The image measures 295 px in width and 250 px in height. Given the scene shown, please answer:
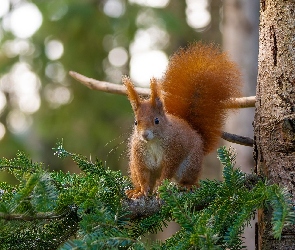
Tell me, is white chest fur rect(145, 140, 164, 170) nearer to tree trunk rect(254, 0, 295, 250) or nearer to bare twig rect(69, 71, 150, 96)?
bare twig rect(69, 71, 150, 96)

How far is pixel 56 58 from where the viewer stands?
17.4ft

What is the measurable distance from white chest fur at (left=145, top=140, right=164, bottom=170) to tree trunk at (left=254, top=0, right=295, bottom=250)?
18.0 inches

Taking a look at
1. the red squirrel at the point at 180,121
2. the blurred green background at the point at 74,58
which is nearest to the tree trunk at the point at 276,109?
the red squirrel at the point at 180,121

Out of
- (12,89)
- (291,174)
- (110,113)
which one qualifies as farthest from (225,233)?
(12,89)

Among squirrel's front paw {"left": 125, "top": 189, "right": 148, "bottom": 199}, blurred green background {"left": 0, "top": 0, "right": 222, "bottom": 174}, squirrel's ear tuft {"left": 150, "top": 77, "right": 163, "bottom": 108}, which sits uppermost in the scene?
blurred green background {"left": 0, "top": 0, "right": 222, "bottom": 174}

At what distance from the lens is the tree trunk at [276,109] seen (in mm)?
1121

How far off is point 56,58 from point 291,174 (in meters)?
4.41

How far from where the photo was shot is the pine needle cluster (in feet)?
2.71

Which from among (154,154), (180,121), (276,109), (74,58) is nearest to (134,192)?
(154,154)

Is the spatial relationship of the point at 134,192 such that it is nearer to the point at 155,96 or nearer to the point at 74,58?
the point at 155,96

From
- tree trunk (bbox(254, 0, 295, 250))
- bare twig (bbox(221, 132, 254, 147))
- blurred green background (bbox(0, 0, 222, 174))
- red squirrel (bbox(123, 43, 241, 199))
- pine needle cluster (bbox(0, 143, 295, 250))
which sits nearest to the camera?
pine needle cluster (bbox(0, 143, 295, 250))

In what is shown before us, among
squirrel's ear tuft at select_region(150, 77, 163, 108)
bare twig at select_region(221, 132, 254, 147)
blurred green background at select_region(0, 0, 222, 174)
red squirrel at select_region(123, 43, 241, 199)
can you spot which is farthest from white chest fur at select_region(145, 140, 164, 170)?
blurred green background at select_region(0, 0, 222, 174)

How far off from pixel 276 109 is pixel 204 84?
0.46 meters

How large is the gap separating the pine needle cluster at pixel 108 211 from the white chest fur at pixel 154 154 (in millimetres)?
488
